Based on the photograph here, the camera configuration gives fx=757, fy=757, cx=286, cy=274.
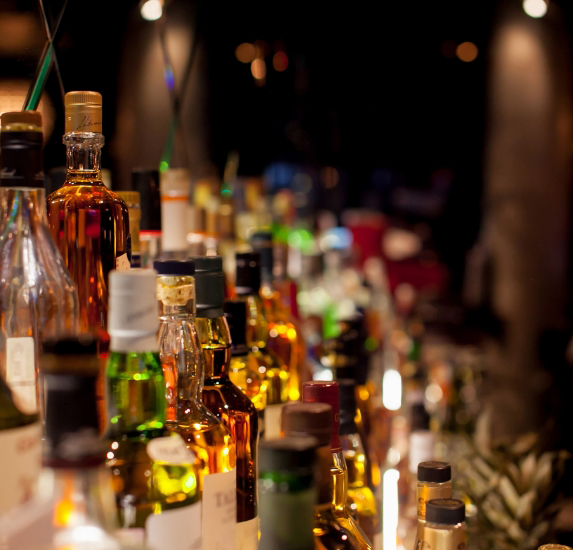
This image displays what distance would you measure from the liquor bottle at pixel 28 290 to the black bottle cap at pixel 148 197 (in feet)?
0.82

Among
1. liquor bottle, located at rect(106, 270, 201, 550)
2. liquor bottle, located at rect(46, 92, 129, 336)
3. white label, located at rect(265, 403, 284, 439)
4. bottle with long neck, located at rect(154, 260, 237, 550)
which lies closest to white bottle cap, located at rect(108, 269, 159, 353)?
liquor bottle, located at rect(106, 270, 201, 550)

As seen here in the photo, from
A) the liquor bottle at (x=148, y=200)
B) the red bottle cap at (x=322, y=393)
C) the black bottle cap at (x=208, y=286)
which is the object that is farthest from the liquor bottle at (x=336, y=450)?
the liquor bottle at (x=148, y=200)

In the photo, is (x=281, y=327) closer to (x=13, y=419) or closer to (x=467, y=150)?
(x=13, y=419)

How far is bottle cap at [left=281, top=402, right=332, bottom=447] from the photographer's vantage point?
0.51 metres

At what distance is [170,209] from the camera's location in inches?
41.3

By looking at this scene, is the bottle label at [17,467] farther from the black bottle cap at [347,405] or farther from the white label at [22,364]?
the black bottle cap at [347,405]

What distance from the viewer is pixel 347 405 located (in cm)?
85

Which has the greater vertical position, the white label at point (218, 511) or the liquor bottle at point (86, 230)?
the liquor bottle at point (86, 230)

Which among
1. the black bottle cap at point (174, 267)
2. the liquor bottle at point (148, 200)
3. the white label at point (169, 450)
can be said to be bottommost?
the white label at point (169, 450)

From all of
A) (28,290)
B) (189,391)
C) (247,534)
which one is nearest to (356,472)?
(247,534)

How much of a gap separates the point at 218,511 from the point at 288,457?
0.59 feet

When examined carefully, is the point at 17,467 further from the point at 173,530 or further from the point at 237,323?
the point at 237,323

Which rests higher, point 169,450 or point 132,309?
point 132,309

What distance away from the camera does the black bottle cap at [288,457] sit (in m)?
0.45
